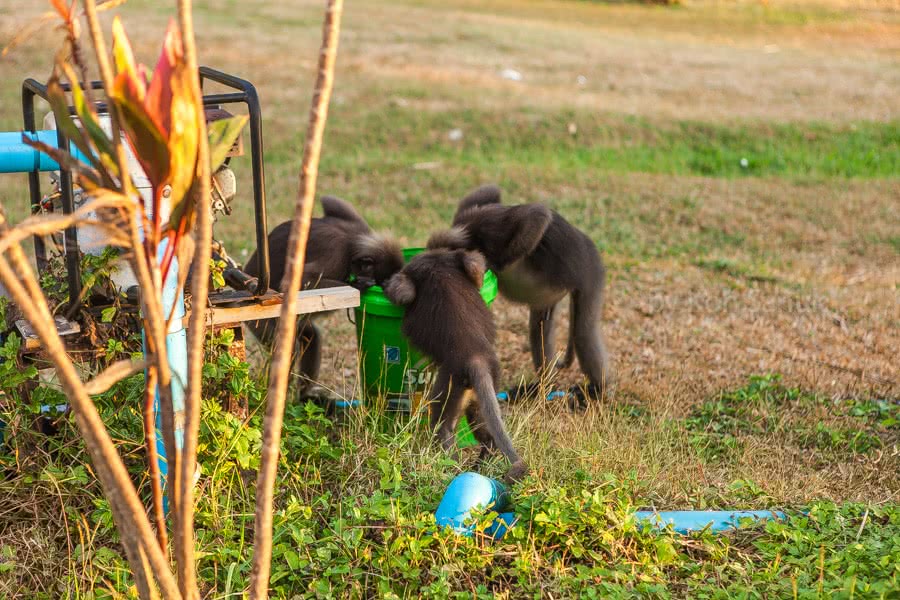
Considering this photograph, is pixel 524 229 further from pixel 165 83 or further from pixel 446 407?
pixel 165 83

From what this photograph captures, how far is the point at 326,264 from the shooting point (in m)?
4.93

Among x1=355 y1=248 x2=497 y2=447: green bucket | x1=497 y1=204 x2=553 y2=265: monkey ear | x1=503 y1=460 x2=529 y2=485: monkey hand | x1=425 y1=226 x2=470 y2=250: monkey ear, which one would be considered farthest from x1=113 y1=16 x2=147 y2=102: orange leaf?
x1=497 y1=204 x2=553 y2=265: monkey ear

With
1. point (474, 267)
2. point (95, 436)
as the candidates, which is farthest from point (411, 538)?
point (474, 267)

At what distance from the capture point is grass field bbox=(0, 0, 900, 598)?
3.22m

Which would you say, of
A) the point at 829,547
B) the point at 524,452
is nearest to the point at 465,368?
the point at 524,452

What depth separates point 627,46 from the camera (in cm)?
1745

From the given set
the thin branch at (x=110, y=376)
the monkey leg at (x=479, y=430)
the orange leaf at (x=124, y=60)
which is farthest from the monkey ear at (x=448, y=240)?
the orange leaf at (x=124, y=60)

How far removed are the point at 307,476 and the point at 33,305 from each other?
1980mm

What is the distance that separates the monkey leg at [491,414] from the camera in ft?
12.3

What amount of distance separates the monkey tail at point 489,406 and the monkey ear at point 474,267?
0.50 metres

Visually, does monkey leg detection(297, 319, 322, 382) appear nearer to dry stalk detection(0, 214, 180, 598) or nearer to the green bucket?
the green bucket

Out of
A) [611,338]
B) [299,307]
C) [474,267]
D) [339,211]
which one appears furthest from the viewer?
[611,338]

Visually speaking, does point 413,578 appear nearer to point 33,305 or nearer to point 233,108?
point 33,305

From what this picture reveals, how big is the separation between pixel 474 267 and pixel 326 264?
870mm
